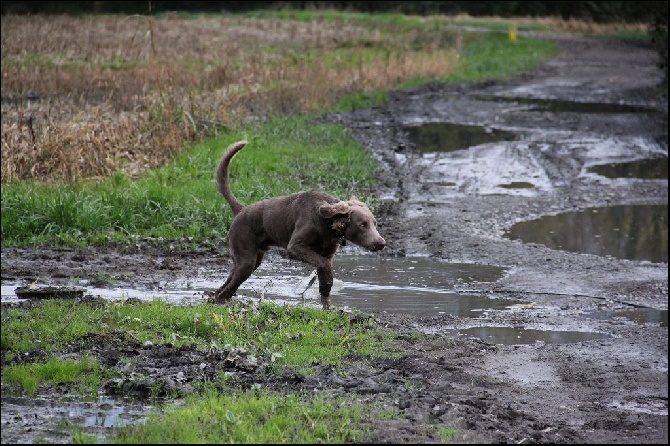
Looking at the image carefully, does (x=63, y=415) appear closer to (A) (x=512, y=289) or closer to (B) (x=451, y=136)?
(A) (x=512, y=289)

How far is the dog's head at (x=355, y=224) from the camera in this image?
9055 mm

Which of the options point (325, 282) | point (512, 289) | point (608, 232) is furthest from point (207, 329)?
point (608, 232)

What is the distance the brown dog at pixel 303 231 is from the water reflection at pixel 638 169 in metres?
10.0

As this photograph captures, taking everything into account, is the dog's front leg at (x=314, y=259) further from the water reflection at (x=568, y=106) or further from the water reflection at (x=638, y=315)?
the water reflection at (x=568, y=106)

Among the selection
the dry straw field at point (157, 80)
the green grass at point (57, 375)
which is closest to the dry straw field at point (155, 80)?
the dry straw field at point (157, 80)

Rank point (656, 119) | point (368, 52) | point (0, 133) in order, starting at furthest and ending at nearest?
point (368, 52) → point (656, 119) → point (0, 133)

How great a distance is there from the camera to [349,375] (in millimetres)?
7340

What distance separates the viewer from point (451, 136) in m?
22.9

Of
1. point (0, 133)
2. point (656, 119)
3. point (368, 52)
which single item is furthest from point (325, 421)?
point (368, 52)

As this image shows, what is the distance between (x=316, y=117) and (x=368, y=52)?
14.7 meters

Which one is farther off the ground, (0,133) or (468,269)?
(0,133)

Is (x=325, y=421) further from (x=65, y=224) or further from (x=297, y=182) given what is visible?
(x=297, y=182)

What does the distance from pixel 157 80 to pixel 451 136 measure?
814 centimetres

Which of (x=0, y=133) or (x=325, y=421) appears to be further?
(x=0, y=133)
